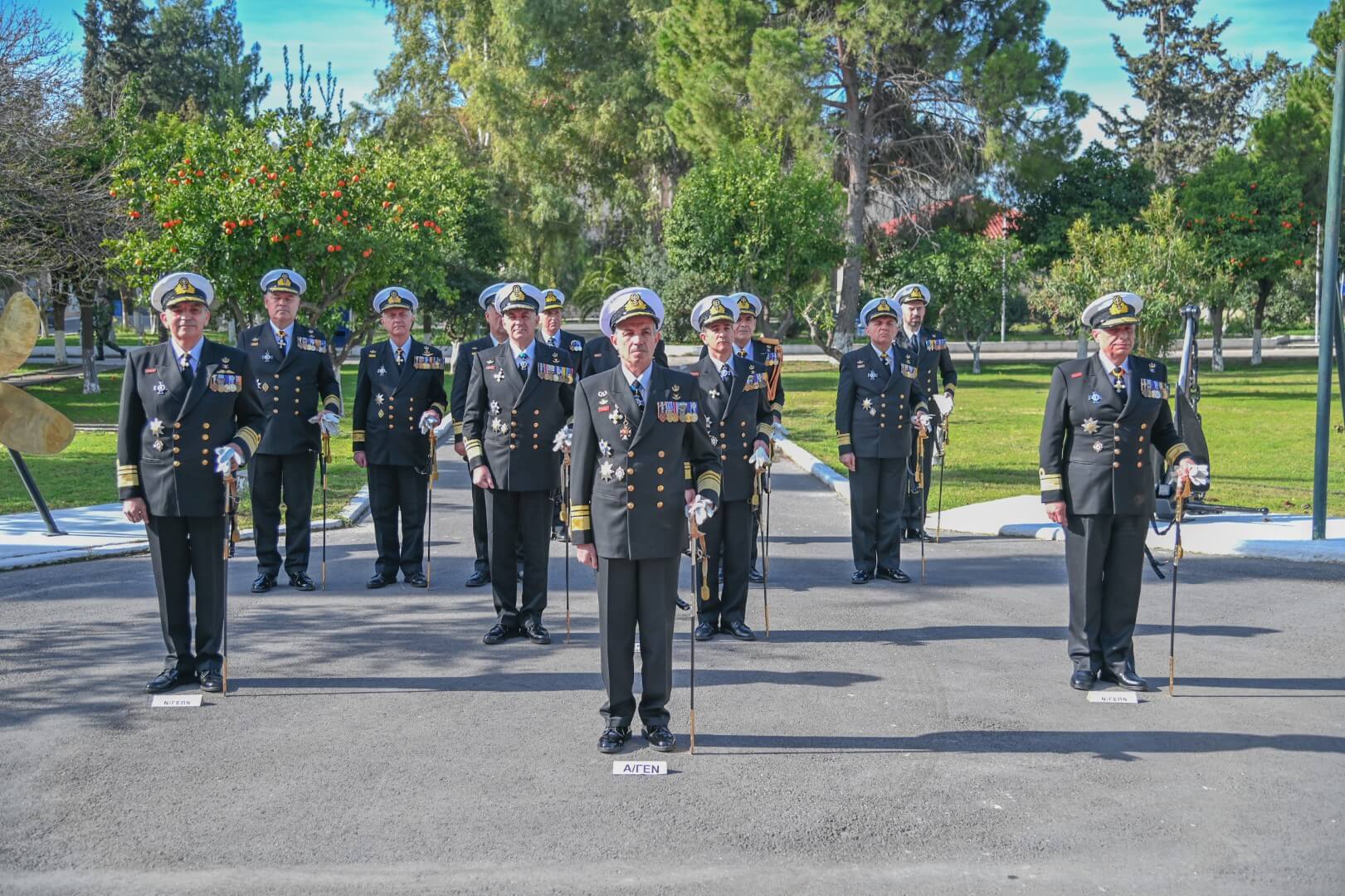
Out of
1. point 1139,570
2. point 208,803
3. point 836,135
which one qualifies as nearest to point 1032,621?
point 1139,570

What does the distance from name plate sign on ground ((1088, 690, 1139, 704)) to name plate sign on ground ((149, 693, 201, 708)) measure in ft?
16.2

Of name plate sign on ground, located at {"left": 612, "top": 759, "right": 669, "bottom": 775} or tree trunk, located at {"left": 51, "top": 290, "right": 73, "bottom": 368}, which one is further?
tree trunk, located at {"left": 51, "top": 290, "right": 73, "bottom": 368}

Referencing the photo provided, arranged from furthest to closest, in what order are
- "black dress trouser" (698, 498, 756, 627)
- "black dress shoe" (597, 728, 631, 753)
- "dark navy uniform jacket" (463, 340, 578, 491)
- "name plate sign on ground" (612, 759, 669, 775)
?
1. "black dress trouser" (698, 498, 756, 627)
2. "dark navy uniform jacket" (463, 340, 578, 491)
3. "black dress shoe" (597, 728, 631, 753)
4. "name plate sign on ground" (612, 759, 669, 775)

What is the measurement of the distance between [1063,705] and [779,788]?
205 centimetres

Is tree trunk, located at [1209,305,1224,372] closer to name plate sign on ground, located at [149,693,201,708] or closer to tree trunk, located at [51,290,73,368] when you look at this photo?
tree trunk, located at [51,290,73,368]

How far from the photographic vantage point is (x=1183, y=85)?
70000 mm

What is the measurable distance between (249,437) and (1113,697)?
519cm

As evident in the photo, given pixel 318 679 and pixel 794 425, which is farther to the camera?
pixel 794 425

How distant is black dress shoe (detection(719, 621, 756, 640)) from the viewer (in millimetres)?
8500

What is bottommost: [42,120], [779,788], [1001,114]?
[779,788]

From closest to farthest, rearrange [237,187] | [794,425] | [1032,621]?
[1032,621] → [237,187] → [794,425]

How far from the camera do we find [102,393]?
29.9 meters

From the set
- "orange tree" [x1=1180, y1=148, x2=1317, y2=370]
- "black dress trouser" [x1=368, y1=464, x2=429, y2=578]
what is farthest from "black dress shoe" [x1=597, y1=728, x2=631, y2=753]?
"orange tree" [x1=1180, y1=148, x2=1317, y2=370]

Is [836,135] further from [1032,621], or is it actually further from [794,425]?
[1032,621]
